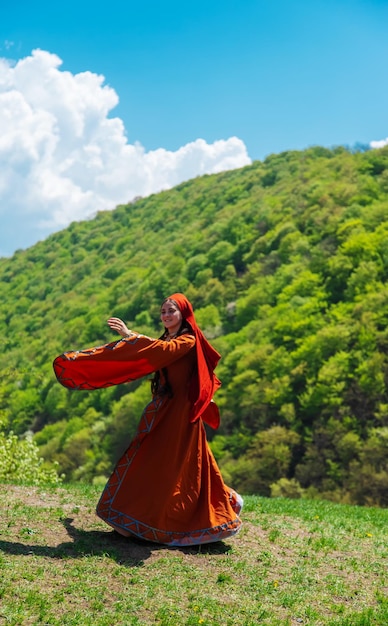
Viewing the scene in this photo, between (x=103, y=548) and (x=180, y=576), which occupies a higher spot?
(x=103, y=548)

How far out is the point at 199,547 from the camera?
622cm

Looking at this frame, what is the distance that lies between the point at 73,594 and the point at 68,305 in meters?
106

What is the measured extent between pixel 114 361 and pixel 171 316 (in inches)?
28.3

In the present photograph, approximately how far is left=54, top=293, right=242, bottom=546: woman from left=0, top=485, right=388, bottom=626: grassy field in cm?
25

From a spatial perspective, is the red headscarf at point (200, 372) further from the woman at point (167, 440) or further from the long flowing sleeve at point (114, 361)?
the long flowing sleeve at point (114, 361)

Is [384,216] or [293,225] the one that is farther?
[293,225]

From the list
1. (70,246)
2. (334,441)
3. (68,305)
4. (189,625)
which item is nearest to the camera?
(189,625)

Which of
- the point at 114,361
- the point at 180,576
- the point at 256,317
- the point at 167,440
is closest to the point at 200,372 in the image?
the point at 167,440

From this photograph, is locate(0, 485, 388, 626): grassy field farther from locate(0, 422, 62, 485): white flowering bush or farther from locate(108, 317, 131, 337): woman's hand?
locate(0, 422, 62, 485): white flowering bush

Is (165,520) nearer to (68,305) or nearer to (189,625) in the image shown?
(189,625)

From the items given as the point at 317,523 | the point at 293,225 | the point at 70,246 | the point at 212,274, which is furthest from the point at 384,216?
the point at 70,246

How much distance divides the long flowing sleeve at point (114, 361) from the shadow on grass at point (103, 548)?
1411 mm

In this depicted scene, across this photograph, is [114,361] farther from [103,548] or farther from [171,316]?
[103,548]

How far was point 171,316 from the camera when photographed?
625 centimetres
